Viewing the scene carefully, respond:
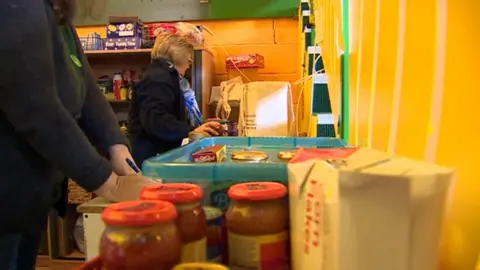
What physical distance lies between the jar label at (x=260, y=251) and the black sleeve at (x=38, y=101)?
58 cm

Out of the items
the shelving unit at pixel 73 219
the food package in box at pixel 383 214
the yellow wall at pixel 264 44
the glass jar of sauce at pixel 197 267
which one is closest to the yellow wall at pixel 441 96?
the food package in box at pixel 383 214

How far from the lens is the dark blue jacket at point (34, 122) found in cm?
105

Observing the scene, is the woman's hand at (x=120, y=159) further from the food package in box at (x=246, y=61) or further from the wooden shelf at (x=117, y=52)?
the food package in box at (x=246, y=61)

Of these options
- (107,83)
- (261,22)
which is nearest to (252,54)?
(261,22)

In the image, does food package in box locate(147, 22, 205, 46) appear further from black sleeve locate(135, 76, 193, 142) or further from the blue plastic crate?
the blue plastic crate

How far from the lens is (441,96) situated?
0.56 meters

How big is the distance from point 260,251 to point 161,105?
2.07 meters

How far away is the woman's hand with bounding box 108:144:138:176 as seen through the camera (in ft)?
4.35

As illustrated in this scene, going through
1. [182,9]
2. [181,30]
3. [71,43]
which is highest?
[182,9]

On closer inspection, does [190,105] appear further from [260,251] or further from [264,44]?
[260,251]

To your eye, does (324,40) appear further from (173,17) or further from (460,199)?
(173,17)

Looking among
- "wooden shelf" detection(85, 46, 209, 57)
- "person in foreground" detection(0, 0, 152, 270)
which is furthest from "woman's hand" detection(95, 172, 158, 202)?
"wooden shelf" detection(85, 46, 209, 57)

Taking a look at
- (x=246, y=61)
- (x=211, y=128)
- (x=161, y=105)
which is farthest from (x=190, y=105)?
(x=246, y=61)

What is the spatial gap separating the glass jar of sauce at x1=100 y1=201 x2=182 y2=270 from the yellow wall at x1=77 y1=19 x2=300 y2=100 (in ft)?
10.4
